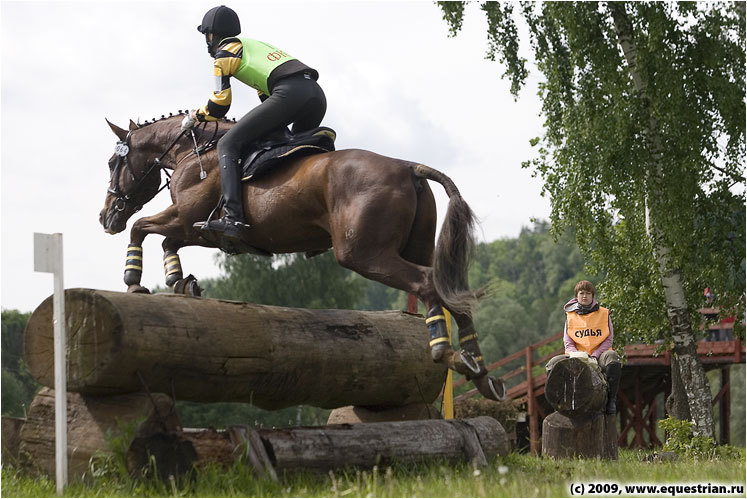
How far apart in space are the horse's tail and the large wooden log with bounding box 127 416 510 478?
1019mm

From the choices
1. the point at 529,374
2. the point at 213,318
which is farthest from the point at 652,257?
the point at 213,318


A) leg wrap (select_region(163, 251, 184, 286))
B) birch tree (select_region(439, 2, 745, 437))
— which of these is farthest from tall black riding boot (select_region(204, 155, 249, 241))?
birch tree (select_region(439, 2, 745, 437))

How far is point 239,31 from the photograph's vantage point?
7531mm

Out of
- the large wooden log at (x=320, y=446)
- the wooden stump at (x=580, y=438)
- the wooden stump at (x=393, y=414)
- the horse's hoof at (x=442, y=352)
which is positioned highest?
the horse's hoof at (x=442, y=352)

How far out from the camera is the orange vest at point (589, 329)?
9133mm

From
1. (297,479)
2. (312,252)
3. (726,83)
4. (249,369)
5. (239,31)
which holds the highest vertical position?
(726,83)

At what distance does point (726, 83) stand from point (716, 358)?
10.8 m

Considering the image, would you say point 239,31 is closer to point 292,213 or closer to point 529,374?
point 292,213

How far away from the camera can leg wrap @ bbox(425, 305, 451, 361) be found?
20.1 feet

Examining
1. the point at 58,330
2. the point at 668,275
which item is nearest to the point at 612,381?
the point at 668,275

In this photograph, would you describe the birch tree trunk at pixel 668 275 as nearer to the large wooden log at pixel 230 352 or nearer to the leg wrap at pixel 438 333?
the large wooden log at pixel 230 352

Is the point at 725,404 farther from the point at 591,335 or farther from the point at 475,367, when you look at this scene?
the point at 475,367

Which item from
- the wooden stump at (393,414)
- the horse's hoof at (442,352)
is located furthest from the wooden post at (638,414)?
the horse's hoof at (442,352)

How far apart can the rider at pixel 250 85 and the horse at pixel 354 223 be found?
0.55ft
